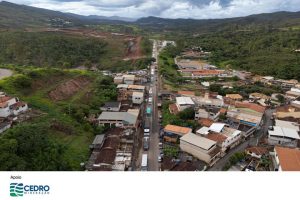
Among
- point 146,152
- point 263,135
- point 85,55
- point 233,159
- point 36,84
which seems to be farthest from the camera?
point 85,55

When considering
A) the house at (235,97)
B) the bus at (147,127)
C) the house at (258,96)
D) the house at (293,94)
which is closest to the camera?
the bus at (147,127)

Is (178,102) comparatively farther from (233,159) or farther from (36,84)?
(36,84)

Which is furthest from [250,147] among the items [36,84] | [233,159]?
[36,84]

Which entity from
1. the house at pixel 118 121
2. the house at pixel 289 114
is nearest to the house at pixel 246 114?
the house at pixel 289 114

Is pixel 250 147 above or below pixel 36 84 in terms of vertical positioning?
below

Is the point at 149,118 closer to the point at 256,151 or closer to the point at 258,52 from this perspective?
the point at 256,151
